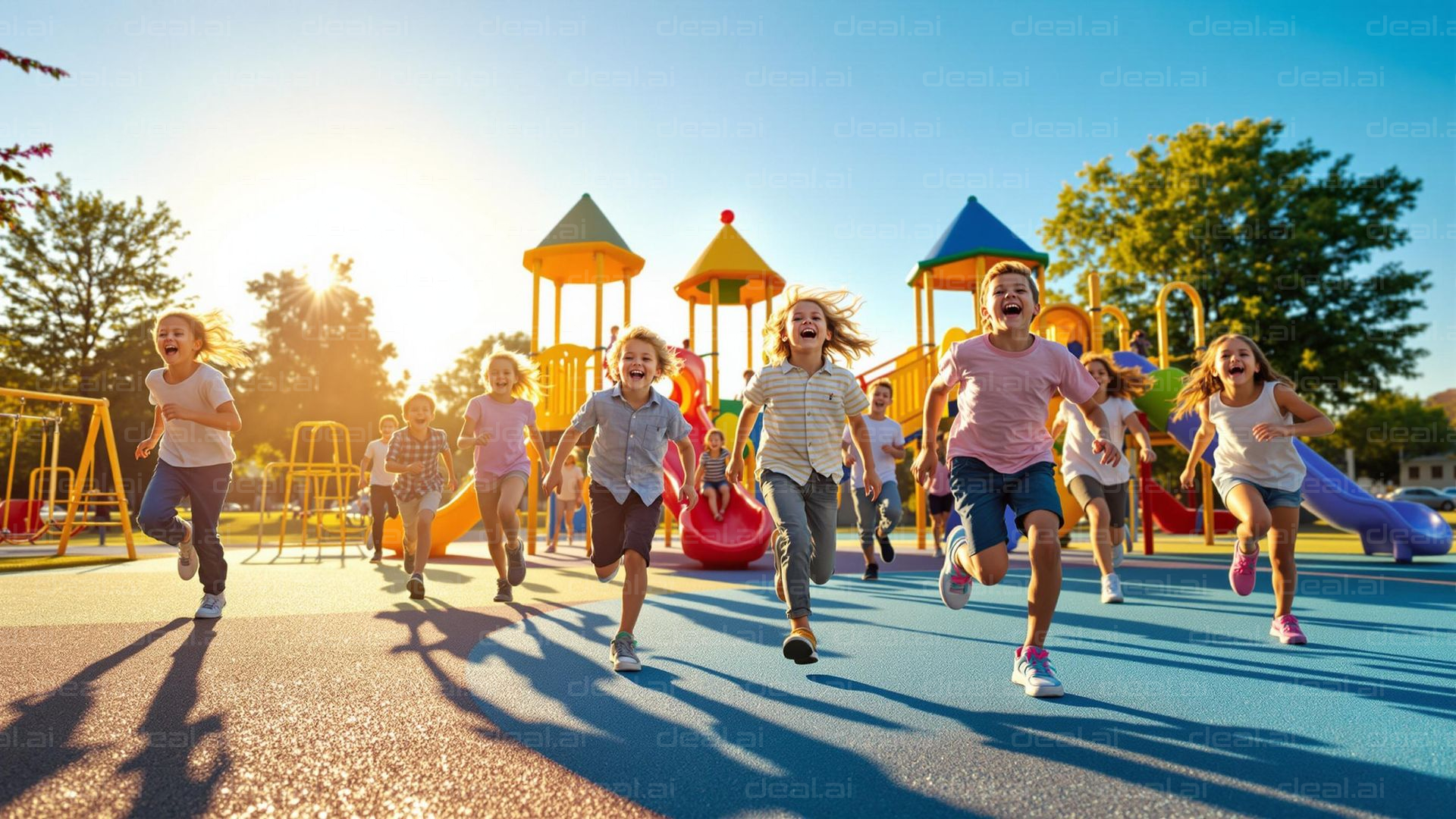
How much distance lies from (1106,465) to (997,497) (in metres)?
2.28

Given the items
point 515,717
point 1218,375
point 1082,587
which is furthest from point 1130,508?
point 515,717

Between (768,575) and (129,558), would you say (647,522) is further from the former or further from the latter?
(129,558)

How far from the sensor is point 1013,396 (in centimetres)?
398

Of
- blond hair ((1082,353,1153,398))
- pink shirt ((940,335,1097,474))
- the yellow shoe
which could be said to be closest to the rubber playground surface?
the yellow shoe

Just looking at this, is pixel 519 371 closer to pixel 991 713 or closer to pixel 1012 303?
pixel 1012 303

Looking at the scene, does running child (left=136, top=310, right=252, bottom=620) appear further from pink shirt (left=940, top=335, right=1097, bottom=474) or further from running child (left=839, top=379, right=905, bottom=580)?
running child (left=839, top=379, right=905, bottom=580)

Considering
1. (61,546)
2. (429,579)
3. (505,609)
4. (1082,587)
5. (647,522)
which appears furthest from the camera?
(61,546)

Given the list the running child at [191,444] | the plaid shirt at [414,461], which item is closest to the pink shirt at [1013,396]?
the running child at [191,444]

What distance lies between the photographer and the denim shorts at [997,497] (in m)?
3.84

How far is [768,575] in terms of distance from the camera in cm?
939

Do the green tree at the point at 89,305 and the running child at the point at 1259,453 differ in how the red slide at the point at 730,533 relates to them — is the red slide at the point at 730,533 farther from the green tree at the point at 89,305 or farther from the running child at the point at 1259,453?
the green tree at the point at 89,305

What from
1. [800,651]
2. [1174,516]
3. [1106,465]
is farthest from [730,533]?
[1174,516]

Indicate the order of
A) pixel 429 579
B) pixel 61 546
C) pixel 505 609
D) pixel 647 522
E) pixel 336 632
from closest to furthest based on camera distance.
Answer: pixel 647 522 < pixel 336 632 < pixel 505 609 < pixel 429 579 < pixel 61 546

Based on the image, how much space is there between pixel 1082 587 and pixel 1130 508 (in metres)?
7.69
